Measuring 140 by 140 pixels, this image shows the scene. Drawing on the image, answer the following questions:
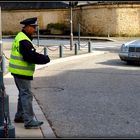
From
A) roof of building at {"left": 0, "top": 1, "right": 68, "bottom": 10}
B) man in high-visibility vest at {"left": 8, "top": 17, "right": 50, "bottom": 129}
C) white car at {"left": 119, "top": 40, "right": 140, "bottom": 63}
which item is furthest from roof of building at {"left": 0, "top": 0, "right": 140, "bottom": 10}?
man in high-visibility vest at {"left": 8, "top": 17, "right": 50, "bottom": 129}

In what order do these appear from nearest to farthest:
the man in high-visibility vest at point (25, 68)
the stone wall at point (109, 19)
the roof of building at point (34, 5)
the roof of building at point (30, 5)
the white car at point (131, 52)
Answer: the man in high-visibility vest at point (25, 68) < the white car at point (131, 52) < the stone wall at point (109, 19) < the roof of building at point (34, 5) < the roof of building at point (30, 5)

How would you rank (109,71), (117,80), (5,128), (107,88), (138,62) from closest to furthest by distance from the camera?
1. (5,128)
2. (107,88)
3. (117,80)
4. (109,71)
5. (138,62)

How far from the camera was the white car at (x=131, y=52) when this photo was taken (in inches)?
709

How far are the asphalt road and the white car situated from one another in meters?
0.80

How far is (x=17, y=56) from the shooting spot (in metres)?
7.72

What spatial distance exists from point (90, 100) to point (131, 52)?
8177mm

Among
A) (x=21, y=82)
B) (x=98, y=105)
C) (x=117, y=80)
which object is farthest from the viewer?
(x=117, y=80)

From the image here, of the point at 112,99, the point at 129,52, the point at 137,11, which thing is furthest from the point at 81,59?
the point at 137,11

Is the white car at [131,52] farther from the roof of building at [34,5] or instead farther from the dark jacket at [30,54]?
the roof of building at [34,5]

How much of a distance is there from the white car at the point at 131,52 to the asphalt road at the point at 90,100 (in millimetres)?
804

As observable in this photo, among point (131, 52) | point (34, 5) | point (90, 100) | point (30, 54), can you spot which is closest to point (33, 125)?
point (30, 54)

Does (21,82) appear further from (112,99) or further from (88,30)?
(88,30)

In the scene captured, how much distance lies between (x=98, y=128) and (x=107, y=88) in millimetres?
4503

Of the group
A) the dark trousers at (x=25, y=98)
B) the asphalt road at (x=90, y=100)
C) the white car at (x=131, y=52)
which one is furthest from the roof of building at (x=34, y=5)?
the dark trousers at (x=25, y=98)
